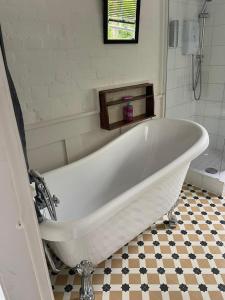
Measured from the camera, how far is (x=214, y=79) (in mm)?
2676

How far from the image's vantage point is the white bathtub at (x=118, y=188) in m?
1.09

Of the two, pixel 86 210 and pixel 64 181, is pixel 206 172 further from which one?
pixel 64 181

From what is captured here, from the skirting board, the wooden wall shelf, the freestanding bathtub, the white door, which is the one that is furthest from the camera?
the skirting board

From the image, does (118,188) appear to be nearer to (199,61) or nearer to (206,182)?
(206,182)

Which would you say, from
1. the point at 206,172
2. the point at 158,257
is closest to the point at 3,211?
the point at 158,257

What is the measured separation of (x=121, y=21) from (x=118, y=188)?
133cm

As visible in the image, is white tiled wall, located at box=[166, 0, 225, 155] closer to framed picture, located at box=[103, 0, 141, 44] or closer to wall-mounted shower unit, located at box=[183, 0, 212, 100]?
wall-mounted shower unit, located at box=[183, 0, 212, 100]

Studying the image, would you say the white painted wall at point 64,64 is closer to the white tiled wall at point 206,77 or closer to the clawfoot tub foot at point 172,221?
the white tiled wall at point 206,77

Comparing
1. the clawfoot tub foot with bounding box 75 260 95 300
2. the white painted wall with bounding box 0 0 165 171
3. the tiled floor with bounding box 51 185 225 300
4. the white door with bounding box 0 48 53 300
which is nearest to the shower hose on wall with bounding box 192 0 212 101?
the white painted wall with bounding box 0 0 165 171

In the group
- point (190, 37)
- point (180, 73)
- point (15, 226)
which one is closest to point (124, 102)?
point (180, 73)

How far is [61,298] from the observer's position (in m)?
1.38

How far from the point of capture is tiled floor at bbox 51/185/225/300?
138 cm

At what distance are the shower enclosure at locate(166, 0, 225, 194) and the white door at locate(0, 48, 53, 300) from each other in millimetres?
1965

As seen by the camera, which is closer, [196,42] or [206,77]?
[196,42]
